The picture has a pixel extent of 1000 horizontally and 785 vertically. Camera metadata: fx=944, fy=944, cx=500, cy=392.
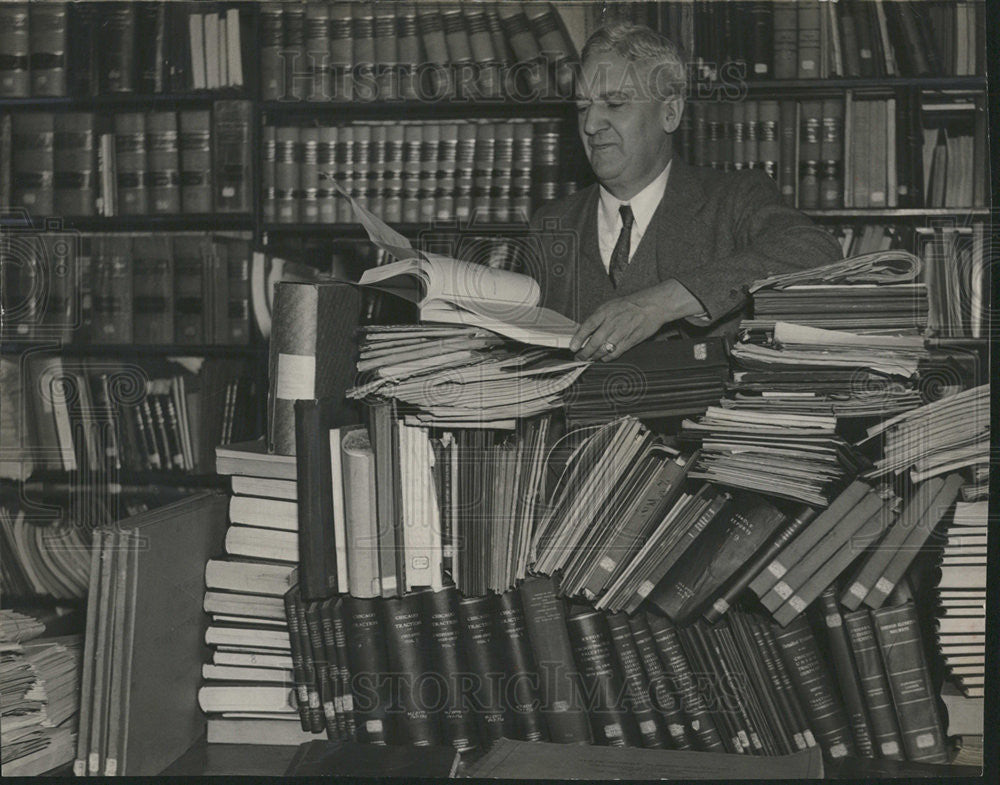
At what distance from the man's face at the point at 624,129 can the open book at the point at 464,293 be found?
466 mm

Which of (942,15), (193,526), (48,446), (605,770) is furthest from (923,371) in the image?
(48,446)

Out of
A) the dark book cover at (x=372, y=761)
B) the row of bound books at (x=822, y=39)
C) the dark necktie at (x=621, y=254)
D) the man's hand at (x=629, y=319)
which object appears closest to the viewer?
A: the dark book cover at (x=372, y=761)

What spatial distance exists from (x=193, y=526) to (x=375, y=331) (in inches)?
15.6

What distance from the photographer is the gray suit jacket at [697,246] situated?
4.62 feet

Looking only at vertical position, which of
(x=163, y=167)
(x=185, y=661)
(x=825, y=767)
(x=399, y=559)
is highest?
(x=163, y=167)

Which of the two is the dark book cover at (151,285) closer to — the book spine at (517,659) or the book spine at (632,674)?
the book spine at (517,659)

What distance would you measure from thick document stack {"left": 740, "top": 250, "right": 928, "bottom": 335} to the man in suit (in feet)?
0.75

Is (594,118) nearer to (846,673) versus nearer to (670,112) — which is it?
(670,112)

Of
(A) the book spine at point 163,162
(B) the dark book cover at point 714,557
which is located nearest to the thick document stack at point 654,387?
(B) the dark book cover at point 714,557

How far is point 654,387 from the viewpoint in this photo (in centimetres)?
132

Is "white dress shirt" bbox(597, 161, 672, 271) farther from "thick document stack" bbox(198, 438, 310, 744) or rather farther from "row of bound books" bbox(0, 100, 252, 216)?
"row of bound books" bbox(0, 100, 252, 216)

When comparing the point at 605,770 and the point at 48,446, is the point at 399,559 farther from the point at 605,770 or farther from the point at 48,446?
the point at 48,446

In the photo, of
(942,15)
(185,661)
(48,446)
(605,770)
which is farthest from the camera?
(48,446)

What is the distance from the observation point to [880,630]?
49.0 inches
